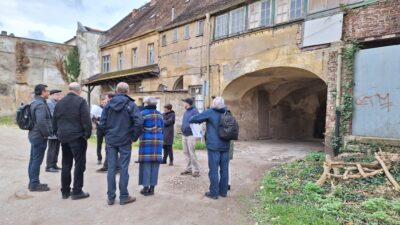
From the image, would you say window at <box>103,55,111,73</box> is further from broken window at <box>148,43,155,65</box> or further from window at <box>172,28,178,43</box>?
window at <box>172,28,178,43</box>

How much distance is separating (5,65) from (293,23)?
77.8 ft

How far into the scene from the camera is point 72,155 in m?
5.44

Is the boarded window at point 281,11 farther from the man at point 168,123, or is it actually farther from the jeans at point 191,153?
the jeans at point 191,153

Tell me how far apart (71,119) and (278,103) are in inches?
552

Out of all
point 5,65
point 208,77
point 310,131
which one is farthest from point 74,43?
point 310,131

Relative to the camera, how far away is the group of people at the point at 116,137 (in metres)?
5.18

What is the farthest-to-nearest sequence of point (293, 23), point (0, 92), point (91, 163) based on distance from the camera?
point (0, 92), point (293, 23), point (91, 163)

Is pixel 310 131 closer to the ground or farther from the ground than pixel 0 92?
closer to the ground

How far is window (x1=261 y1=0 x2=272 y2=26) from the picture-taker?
1268cm

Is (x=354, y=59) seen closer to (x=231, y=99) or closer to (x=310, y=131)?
(x=231, y=99)

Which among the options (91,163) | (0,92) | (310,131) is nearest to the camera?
(91,163)

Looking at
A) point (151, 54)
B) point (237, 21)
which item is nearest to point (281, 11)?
point (237, 21)

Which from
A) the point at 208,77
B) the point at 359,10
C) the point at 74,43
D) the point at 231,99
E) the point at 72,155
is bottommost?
the point at 72,155

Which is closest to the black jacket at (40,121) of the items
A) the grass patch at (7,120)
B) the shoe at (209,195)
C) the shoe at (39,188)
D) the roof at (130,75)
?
the shoe at (39,188)
